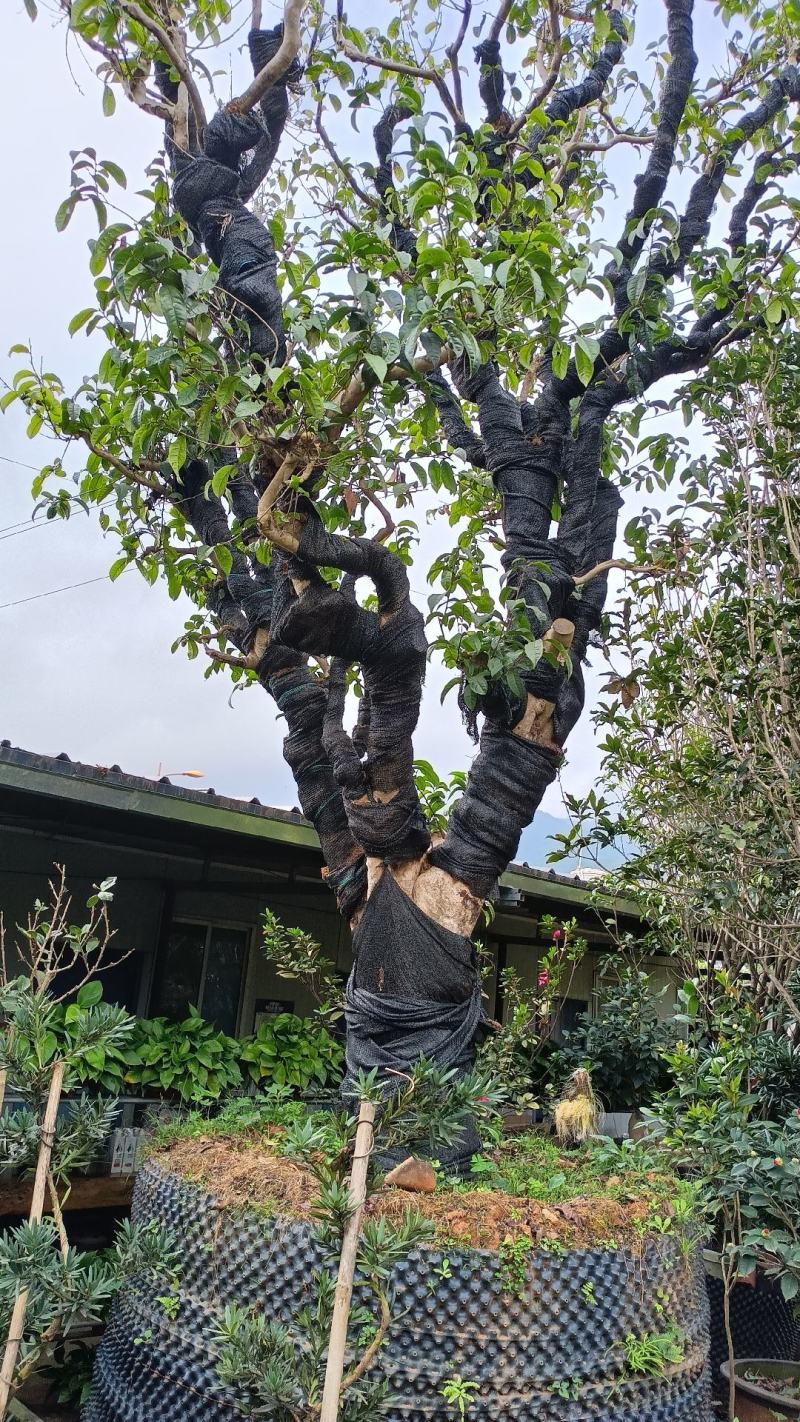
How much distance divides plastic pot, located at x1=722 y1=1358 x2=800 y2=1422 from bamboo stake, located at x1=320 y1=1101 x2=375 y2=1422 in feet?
8.75

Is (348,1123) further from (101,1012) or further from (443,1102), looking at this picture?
(101,1012)

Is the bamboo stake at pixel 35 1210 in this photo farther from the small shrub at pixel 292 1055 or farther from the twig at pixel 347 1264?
the small shrub at pixel 292 1055

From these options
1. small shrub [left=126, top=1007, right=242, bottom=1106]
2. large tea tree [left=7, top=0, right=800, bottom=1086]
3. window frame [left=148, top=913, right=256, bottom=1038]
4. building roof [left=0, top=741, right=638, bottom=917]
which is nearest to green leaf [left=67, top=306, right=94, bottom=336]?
large tea tree [left=7, top=0, right=800, bottom=1086]

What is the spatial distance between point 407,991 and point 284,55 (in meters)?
3.69

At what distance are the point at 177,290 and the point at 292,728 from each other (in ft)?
7.71

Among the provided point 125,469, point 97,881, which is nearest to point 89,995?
point 97,881

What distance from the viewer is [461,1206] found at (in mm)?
3227

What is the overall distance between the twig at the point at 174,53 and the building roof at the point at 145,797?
288 centimetres

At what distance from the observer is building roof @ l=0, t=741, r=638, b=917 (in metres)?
4.71

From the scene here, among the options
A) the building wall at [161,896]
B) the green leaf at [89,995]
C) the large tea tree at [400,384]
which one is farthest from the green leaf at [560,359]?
the building wall at [161,896]

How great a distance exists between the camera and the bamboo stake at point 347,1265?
2152 millimetres

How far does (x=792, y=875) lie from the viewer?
4.98 meters

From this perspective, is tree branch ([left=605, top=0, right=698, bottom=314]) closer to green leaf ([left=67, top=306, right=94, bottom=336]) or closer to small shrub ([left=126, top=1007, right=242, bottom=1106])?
green leaf ([left=67, top=306, right=94, bottom=336])

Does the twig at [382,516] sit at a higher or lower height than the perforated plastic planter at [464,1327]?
higher
